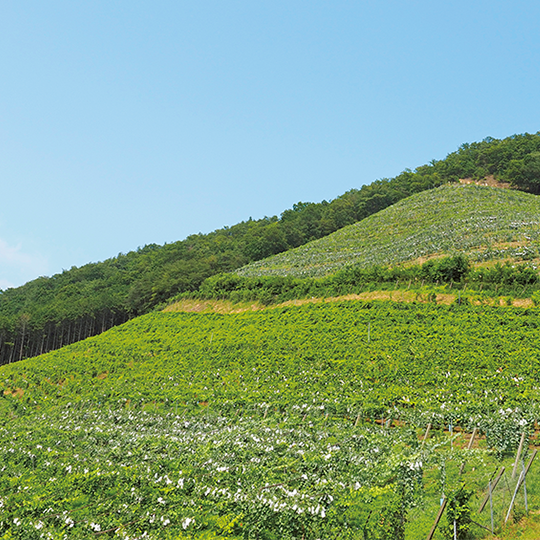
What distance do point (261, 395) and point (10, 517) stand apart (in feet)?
51.8

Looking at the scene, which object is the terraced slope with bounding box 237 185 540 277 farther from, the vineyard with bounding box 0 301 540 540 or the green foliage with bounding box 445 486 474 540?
the green foliage with bounding box 445 486 474 540

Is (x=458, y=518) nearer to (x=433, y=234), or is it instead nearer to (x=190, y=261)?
Answer: (x=433, y=234)

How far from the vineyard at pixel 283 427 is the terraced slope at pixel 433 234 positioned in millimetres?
18862

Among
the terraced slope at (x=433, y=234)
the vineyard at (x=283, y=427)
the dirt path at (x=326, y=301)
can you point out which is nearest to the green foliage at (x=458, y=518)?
the vineyard at (x=283, y=427)

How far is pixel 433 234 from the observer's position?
206 ft

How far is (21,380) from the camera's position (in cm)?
3694

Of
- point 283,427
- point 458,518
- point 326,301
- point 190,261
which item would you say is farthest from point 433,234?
point 458,518

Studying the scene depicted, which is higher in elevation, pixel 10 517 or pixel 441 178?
pixel 441 178

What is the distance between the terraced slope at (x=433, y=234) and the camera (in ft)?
166

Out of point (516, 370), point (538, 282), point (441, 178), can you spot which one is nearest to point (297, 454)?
point (516, 370)

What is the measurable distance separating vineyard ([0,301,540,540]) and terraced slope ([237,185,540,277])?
1886 cm

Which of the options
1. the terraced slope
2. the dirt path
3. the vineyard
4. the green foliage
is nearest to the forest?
Answer: the dirt path

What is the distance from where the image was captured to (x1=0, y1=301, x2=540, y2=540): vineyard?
30.1 ft

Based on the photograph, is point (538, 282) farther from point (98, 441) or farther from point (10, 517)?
point (10, 517)
